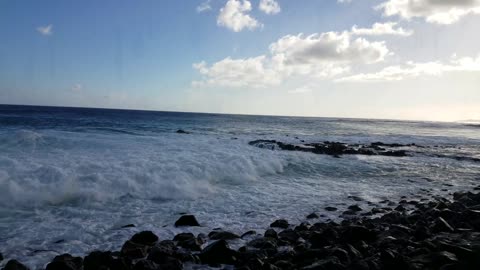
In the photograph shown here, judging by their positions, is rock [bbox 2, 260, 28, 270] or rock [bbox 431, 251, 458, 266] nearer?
rock [bbox 431, 251, 458, 266]

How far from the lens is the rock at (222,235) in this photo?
7.30 metres

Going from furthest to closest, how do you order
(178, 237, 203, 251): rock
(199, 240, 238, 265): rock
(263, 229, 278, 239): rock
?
(263, 229, 278, 239): rock, (178, 237, 203, 251): rock, (199, 240, 238, 265): rock

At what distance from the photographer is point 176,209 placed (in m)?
9.51

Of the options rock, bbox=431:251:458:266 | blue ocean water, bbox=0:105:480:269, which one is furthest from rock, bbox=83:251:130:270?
rock, bbox=431:251:458:266

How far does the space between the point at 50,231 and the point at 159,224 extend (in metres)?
2.16

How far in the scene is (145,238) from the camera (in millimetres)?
6926

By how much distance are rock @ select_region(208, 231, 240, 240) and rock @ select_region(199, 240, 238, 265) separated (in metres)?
1.02

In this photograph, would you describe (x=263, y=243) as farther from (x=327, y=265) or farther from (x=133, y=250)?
(x=133, y=250)

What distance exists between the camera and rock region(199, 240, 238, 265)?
19.8 ft

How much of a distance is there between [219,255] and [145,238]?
1669mm

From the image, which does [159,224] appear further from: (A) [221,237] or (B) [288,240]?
(B) [288,240]

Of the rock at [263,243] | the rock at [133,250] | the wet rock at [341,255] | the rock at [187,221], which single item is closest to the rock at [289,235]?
the rock at [263,243]

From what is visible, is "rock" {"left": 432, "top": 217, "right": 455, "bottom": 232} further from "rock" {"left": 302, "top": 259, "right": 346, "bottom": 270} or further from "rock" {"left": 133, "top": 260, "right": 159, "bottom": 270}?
"rock" {"left": 133, "top": 260, "right": 159, "bottom": 270}

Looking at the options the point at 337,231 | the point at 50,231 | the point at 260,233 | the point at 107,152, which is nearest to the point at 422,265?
the point at 337,231
